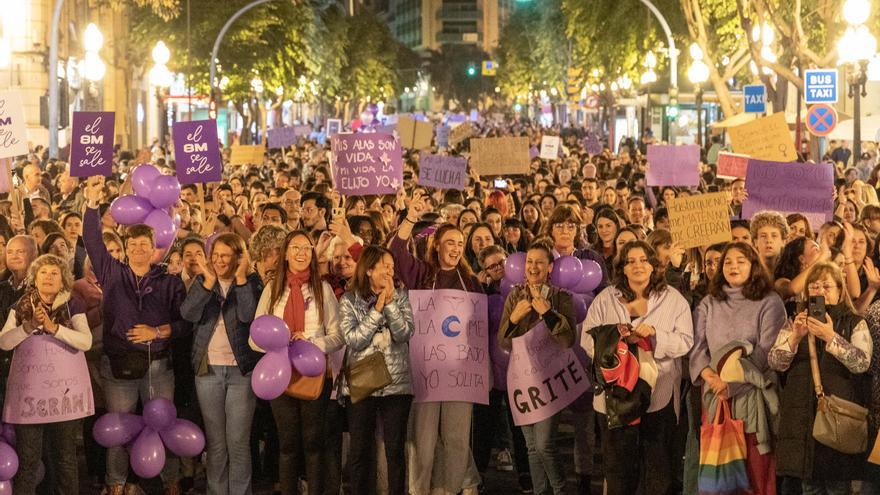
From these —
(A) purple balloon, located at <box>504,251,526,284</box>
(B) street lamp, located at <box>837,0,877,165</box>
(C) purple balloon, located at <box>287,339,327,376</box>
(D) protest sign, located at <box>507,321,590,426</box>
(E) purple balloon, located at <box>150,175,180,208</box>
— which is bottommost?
(D) protest sign, located at <box>507,321,590,426</box>

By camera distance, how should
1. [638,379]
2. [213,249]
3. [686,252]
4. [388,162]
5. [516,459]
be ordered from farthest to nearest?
[388,162]
[686,252]
[516,459]
[213,249]
[638,379]

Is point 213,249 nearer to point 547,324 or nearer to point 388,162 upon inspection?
point 547,324

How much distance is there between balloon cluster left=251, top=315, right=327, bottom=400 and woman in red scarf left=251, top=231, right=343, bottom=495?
147 millimetres

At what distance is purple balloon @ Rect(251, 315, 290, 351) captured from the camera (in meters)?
8.91

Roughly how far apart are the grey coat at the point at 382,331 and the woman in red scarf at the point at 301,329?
0.16m

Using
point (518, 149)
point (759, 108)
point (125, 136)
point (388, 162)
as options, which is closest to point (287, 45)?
point (125, 136)

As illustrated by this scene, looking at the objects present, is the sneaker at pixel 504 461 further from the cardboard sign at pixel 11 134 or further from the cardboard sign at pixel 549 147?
the cardboard sign at pixel 549 147

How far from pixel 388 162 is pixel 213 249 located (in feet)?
19.3

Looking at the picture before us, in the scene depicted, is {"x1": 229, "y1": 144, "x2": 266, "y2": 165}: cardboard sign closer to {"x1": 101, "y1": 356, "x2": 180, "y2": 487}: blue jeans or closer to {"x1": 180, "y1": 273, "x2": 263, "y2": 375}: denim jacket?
{"x1": 101, "y1": 356, "x2": 180, "y2": 487}: blue jeans

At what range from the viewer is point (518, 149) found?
1972 centimetres

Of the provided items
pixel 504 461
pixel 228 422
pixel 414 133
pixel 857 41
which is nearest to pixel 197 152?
pixel 504 461

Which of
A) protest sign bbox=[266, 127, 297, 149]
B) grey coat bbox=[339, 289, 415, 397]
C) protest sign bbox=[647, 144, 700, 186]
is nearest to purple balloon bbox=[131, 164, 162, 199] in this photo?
grey coat bbox=[339, 289, 415, 397]

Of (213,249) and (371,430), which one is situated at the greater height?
(213,249)

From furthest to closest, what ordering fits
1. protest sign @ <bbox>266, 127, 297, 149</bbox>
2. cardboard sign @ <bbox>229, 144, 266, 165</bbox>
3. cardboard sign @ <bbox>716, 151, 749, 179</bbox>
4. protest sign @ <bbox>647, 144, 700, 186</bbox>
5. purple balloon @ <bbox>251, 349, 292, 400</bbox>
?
protest sign @ <bbox>266, 127, 297, 149</bbox> < cardboard sign @ <bbox>229, 144, 266, 165</bbox> < protest sign @ <bbox>647, 144, 700, 186</bbox> < cardboard sign @ <bbox>716, 151, 749, 179</bbox> < purple balloon @ <bbox>251, 349, 292, 400</bbox>
